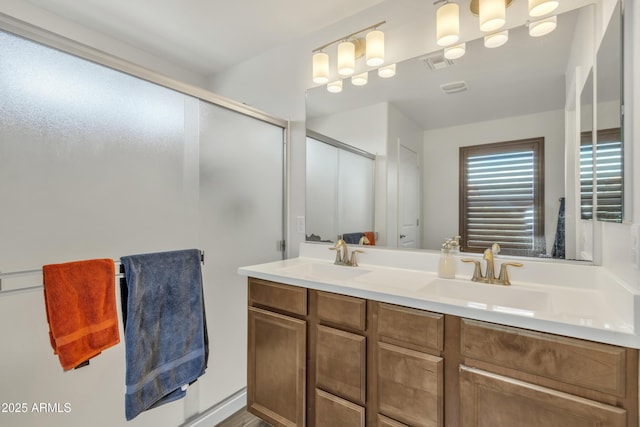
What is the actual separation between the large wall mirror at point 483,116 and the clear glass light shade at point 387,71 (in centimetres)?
3

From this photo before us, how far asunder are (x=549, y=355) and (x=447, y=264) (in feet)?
1.93

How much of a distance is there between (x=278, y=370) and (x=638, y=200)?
5.16 ft

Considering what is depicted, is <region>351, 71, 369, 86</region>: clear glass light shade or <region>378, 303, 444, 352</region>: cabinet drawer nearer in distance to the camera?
<region>378, 303, 444, 352</region>: cabinet drawer

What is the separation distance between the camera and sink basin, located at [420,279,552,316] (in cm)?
121

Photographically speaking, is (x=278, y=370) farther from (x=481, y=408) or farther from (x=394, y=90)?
(x=394, y=90)

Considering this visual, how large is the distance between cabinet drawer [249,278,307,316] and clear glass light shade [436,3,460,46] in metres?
1.46

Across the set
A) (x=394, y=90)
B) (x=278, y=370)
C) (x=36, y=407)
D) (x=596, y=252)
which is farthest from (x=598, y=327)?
(x=36, y=407)

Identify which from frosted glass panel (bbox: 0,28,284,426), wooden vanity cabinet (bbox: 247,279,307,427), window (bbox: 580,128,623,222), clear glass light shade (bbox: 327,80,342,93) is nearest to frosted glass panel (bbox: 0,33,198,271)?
frosted glass panel (bbox: 0,28,284,426)

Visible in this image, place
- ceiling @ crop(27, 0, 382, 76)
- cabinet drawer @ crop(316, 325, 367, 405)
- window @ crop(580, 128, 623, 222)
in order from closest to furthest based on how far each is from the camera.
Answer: window @ crop(580, 128, 623, 222), cabinet drawer @ crop(316, 325, 367, 405), ceiling @ crop(27, 0, 382, 76)

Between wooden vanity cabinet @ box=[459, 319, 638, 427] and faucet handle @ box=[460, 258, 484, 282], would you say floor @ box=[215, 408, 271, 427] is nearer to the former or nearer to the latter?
wooden vanity cabinet @ box=[459, 319, 638, 427]

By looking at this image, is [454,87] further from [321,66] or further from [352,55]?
[321,66]

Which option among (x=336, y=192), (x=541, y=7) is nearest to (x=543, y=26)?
(x=541, y=7)

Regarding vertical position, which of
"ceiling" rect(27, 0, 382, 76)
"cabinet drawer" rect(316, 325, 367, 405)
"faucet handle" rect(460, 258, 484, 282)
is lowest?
"cabinet drawer" rect(316, 325, 367, 405)

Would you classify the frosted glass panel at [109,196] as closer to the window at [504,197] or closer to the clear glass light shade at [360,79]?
the clear glass light shade at [360,79]
